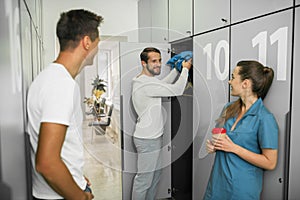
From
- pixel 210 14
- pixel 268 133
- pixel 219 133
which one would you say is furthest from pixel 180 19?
pixel 268 133

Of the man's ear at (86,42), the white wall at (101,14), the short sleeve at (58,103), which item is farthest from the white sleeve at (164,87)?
the white wall at (101,14)

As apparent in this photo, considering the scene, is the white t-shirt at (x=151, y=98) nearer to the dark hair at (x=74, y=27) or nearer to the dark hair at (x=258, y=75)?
the dark hair at (x=258, y=75)

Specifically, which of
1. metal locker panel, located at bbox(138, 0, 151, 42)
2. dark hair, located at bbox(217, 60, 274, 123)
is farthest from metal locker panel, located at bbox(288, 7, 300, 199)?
metal locker panel, located at bbox(138, 0, 151, 42)

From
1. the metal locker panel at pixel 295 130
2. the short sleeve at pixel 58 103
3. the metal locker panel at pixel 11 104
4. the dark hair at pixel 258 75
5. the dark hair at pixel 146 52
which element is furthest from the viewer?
the dark hair at pixel 146 52

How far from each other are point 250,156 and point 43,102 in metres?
0.96

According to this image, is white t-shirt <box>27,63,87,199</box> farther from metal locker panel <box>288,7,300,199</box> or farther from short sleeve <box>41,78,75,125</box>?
metal locker panel <box>288,7,300,199</box>

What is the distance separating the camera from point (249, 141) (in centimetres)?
130

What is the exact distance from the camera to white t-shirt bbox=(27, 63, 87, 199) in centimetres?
80

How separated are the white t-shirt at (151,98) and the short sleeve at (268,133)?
0.62 meters

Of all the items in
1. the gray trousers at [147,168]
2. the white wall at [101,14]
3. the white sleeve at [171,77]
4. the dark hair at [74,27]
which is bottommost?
the gray trousers at [147,168]

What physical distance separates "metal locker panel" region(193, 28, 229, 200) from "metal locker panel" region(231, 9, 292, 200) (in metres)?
0.24

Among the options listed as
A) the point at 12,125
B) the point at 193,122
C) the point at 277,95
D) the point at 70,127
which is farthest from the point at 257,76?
the point at 12,125

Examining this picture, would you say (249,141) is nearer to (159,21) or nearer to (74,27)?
(74,27)

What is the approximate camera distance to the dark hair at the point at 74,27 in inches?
35.9
